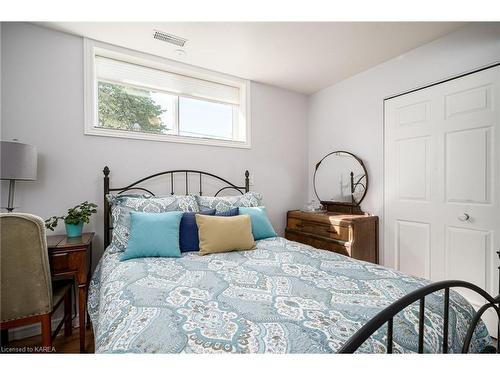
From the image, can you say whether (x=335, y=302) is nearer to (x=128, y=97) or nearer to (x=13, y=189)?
(x=13, y=189)

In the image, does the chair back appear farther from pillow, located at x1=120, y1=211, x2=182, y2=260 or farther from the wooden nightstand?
pillow, located at x1=120, y1=211, x2=182, y2=260

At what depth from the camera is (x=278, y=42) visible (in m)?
2.33

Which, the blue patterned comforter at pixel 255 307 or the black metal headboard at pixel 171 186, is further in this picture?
the black metal headboard at pixel 171 186

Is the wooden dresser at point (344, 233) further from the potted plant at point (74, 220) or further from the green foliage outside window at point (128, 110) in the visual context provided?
the potted plant at point (74, 220)

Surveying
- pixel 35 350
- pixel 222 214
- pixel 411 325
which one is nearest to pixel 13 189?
pixel 35 350

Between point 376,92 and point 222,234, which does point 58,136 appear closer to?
point 222,234

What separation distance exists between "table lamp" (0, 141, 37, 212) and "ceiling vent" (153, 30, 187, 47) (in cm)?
136

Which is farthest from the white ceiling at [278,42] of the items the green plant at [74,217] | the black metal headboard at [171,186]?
the green plant at [74,217]

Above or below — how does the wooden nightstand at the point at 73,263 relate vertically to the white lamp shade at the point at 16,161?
below

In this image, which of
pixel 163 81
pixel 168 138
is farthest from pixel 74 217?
pixel 163 81

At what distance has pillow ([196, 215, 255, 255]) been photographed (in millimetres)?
1911

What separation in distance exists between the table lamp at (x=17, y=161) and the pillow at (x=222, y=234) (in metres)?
1.23

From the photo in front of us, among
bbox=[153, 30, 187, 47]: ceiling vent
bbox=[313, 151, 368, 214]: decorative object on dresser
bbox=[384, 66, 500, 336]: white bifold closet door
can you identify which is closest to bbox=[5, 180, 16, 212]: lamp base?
bbox=[153, 30, 187, 47]: ceiling vent

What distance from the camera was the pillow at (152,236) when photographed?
5.83 feet
